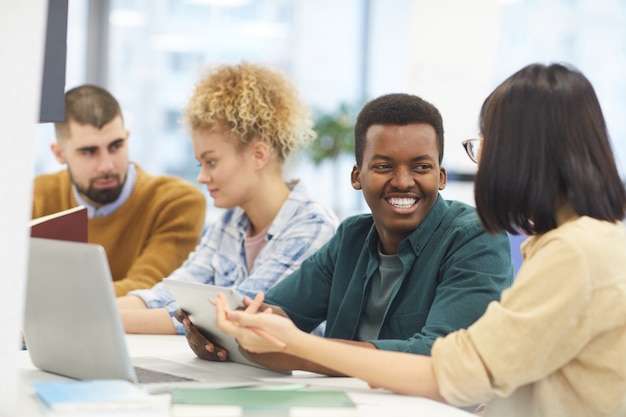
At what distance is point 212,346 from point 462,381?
59 centimetres

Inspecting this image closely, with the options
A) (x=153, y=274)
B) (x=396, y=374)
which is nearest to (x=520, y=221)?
(x=396, y=374)

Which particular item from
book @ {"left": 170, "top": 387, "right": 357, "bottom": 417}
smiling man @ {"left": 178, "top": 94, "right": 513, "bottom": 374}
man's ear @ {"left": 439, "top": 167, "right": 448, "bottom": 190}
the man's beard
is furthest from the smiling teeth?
the man's beard

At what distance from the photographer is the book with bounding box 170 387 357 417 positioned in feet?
4.20

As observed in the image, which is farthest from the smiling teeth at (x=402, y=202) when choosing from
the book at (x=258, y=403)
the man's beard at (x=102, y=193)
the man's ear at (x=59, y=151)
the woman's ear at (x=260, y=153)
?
the man's ear at (x=59, y=151)

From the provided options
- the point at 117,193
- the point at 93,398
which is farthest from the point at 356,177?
the point at 117,193

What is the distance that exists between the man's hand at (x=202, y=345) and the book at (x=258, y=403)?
39 cm

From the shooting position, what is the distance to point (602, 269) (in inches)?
53.4

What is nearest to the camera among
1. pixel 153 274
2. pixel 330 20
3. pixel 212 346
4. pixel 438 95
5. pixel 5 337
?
pixel 5 337

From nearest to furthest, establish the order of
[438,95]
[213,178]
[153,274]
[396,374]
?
[396,374]
[213,178]
[153,274]
[438,95]

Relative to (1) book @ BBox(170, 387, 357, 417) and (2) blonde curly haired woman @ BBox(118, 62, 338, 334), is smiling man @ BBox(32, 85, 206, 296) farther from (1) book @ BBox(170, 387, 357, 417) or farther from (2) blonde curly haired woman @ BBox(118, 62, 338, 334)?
(1) book @ BBox(170, 387, 357, 417)

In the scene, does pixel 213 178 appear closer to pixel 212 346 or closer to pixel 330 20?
pixel 212 346

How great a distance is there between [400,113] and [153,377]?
76 centimetres

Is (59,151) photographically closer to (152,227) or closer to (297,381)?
(152,227)

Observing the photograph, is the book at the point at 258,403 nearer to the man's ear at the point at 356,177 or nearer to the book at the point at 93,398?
the book at the point at 93,398
